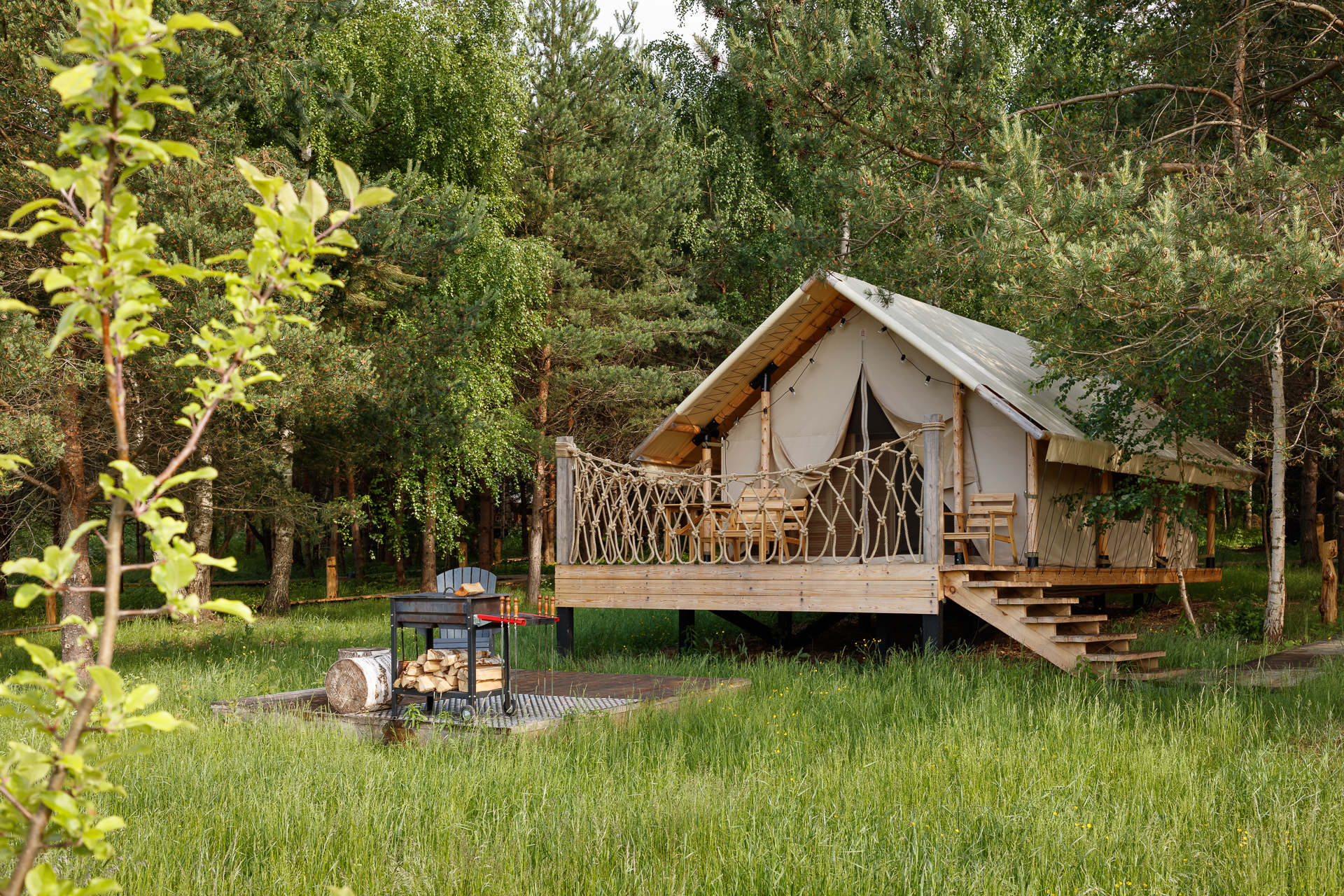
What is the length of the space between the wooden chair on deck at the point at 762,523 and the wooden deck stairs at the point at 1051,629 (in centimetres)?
146

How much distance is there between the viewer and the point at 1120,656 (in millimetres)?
7809

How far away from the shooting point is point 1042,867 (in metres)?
3.44

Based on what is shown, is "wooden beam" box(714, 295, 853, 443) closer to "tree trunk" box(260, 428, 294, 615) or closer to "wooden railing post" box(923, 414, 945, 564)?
"wooden railing post" box(923, 414, 945, 564)

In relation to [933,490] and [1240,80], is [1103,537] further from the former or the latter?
[1240,80]

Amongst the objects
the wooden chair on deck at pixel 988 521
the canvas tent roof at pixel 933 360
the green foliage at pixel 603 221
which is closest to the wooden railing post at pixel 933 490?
the wooden chair on deck at pixel 988 521

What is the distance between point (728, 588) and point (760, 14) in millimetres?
5278

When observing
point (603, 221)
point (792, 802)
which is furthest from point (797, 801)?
point (603, 221)

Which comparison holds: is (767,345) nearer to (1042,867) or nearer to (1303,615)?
(1303,615)

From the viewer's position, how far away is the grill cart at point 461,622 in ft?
A: 19.0

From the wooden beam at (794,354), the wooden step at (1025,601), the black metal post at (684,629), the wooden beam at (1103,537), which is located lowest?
the black metal post at (684,629)

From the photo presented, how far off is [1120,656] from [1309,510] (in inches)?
473

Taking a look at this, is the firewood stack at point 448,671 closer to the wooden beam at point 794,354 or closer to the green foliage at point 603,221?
the wooden beam at point 794,354

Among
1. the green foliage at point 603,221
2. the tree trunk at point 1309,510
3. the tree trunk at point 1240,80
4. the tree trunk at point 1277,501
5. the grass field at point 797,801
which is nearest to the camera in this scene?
the grass field at point 797,801

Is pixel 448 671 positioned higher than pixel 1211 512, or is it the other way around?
pixel 1211 512
